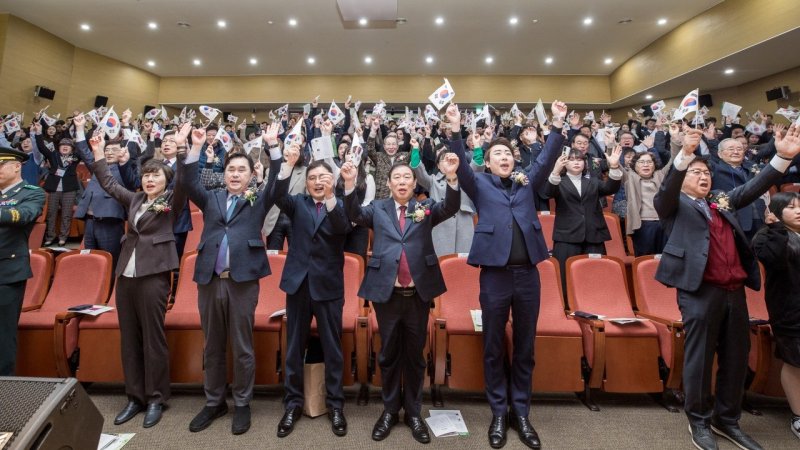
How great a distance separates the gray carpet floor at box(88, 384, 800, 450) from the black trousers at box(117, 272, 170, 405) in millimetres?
171

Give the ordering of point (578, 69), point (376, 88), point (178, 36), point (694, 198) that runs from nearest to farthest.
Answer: point (694, 198) < point (178, 36) < point (578, 69) < point (376, 88)

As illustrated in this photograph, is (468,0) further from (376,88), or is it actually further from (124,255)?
(124,255)

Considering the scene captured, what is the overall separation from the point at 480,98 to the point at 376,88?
131 inches

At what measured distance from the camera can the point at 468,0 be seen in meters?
7.89

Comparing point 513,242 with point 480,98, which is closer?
point 513,242

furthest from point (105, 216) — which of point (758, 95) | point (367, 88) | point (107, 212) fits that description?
point (758, 95)

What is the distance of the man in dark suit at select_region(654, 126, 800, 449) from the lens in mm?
2031

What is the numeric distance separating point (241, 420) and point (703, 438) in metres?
2.42

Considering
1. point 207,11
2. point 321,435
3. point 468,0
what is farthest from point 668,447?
point 207,11

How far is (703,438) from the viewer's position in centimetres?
201

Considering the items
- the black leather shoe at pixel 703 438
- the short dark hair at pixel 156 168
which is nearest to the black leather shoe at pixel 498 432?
the black leather shoe at pixel 703 438

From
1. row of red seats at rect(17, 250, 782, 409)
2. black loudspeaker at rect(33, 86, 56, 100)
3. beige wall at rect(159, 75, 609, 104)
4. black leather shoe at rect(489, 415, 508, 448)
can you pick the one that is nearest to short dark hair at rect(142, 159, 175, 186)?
row of red seats at rect(17, 250, 782, 409)

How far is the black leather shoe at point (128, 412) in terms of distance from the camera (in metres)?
2.19

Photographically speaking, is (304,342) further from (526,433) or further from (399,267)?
(526,433)
